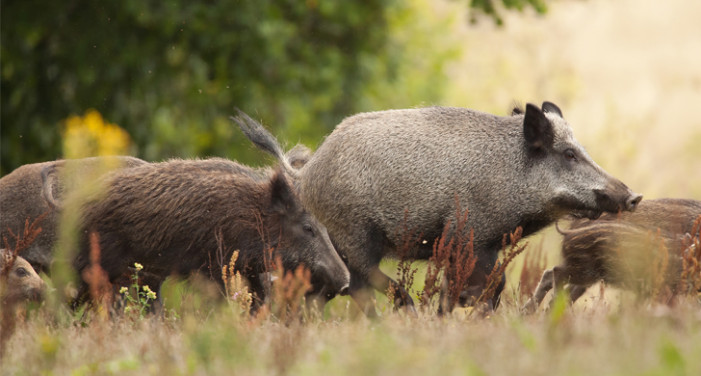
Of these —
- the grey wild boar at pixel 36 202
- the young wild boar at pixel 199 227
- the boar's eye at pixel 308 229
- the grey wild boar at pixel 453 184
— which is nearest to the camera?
the grey wild boar at pixel 453 184

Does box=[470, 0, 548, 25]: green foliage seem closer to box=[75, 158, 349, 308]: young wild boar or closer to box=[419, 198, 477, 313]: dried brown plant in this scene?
box=[75, 158, 349, 308]: young wild boar

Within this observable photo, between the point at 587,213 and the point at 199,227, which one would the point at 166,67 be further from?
the point at 587,213

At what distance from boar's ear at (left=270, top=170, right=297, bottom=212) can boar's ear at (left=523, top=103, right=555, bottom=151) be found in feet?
6.15

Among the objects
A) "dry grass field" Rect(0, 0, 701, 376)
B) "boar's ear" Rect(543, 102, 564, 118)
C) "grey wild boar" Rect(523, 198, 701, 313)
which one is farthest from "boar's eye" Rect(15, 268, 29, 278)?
"boar's ear" Rect(543, 102, 564, 118)

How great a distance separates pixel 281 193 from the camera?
8.13m

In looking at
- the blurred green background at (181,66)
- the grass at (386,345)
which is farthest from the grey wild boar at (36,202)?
the blurred green background at (181,66)

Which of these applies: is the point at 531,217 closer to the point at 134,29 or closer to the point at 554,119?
the point at 554,119

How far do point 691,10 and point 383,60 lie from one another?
27.5 metres

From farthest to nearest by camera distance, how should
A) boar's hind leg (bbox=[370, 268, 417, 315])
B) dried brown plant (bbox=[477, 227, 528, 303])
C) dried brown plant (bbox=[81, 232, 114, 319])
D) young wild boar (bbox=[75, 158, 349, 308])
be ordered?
1. young wild boar (bbox=[75, 158, 349, 308])
2. boar's hind leg (bbox=[370, 268, 417, 315])
3. dried brown plant (bbox=[477, 227, 528, 303])
4. dried brown plant (bbox=[81, 232, 114, 319])

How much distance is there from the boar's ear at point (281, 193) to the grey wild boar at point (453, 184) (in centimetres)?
53

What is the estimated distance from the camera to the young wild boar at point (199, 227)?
782cm

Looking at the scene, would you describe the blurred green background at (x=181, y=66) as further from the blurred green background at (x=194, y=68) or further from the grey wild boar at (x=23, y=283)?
the grey wild boar at (x=23, y=283)

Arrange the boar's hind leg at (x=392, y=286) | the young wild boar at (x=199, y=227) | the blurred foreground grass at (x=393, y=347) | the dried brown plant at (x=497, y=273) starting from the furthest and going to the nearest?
the young wild boar at (x=199, y=227), the boar's hind leg at (x=392, y=286), the dried brown plant at (x=497, y=273), the blurred foreground grass at (x=393, y=347)

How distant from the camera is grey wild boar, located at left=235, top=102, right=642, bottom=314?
7348mm
